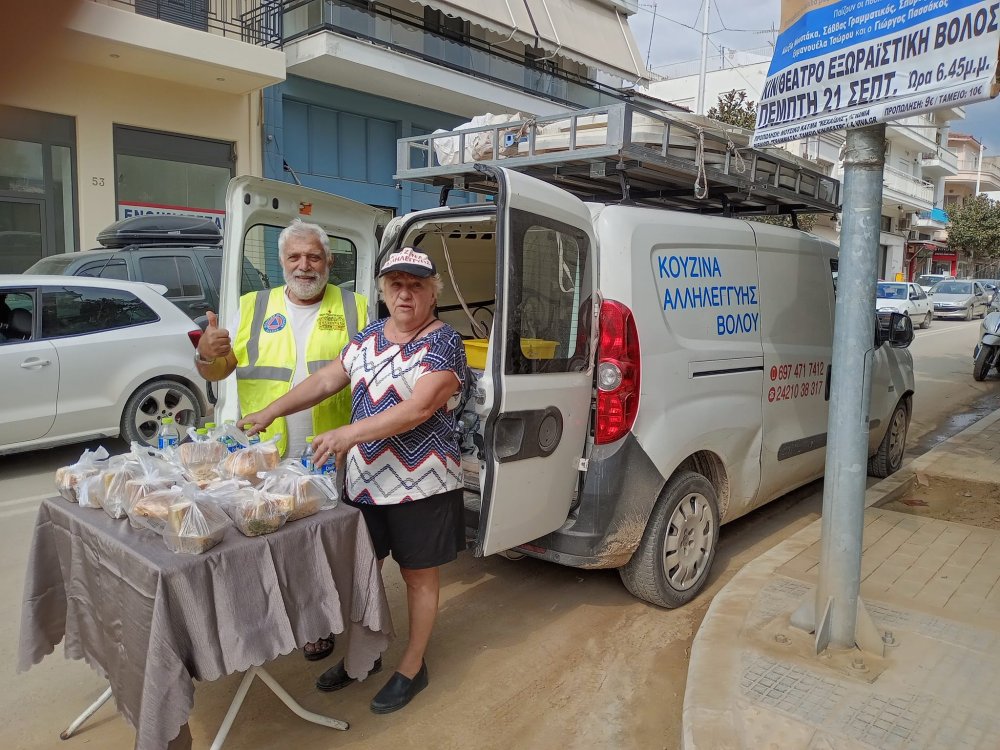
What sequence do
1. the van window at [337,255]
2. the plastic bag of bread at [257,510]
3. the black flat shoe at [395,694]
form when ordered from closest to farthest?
the plastic bag of bread at [257,510] < the black flat shoe at [395,694] < the van window at [337,255]

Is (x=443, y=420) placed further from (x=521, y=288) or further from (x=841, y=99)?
(x=841, y=99)

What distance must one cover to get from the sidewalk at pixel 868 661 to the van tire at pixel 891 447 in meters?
1.60

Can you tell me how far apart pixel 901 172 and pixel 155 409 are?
40.8m

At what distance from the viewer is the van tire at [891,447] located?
6.26 metres

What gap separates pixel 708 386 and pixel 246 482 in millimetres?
2329

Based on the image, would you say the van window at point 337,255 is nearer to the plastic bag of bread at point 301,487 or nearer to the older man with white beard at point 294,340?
the older man with white beard at point 294,340

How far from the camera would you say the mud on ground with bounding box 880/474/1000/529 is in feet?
17.6

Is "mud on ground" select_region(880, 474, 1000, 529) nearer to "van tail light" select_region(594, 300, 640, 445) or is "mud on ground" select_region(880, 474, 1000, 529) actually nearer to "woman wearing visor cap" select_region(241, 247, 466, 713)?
"van tail light" select_region(594, 300, 640, 445)

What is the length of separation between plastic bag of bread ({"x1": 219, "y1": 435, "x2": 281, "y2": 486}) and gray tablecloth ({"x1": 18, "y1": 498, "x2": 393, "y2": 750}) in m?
0.29

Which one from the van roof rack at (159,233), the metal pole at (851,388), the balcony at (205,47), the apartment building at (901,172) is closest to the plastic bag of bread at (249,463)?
the metal pole at (851,388)

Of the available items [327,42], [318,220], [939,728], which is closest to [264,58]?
[327,42]

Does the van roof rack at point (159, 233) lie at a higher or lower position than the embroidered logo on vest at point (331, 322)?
higher

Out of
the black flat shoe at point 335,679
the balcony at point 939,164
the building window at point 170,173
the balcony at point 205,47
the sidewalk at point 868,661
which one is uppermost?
the balcony at point 939,164

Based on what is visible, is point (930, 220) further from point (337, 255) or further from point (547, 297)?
point (547, 297)
